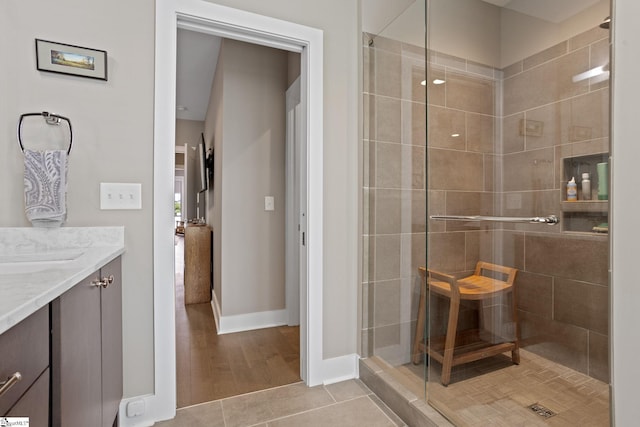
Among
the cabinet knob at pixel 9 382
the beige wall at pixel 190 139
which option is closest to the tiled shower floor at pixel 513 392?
the cabinet knob at pixel 9 382

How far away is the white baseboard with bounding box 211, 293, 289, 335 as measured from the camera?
2938 mm

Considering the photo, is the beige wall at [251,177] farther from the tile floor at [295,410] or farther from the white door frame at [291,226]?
the tile floor at [295,410]

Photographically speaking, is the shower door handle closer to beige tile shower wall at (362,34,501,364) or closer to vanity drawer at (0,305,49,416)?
beige tile shower wall at (362,34,501,364)

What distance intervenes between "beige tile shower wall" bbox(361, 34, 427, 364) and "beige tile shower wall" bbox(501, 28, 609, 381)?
58 cm

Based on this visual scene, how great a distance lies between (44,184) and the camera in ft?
4.58

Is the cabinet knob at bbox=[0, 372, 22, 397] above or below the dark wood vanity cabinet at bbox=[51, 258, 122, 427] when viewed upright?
above

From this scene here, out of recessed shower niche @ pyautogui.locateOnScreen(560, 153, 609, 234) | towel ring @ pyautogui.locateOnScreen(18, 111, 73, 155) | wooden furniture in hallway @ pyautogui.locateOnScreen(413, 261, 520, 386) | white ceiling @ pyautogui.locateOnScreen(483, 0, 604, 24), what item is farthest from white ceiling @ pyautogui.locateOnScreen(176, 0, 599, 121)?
towel ring @ pyautogui.locateOnScreen(18, 111, 73, 155)

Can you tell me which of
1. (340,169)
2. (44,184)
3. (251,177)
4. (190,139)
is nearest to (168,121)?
(44,184)

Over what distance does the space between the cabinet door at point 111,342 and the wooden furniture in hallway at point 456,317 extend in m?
1.49

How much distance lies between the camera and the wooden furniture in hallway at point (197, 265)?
12.5 ft

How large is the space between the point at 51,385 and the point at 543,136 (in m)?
2.37

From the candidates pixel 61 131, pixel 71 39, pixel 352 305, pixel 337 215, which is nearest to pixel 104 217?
pixel 61 131

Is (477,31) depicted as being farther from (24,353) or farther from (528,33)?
(24,353)

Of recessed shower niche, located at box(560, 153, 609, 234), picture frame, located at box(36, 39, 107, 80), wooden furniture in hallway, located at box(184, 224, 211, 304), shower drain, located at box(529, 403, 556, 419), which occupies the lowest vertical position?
shower drain, located at box(529, 403, 556, 419)
